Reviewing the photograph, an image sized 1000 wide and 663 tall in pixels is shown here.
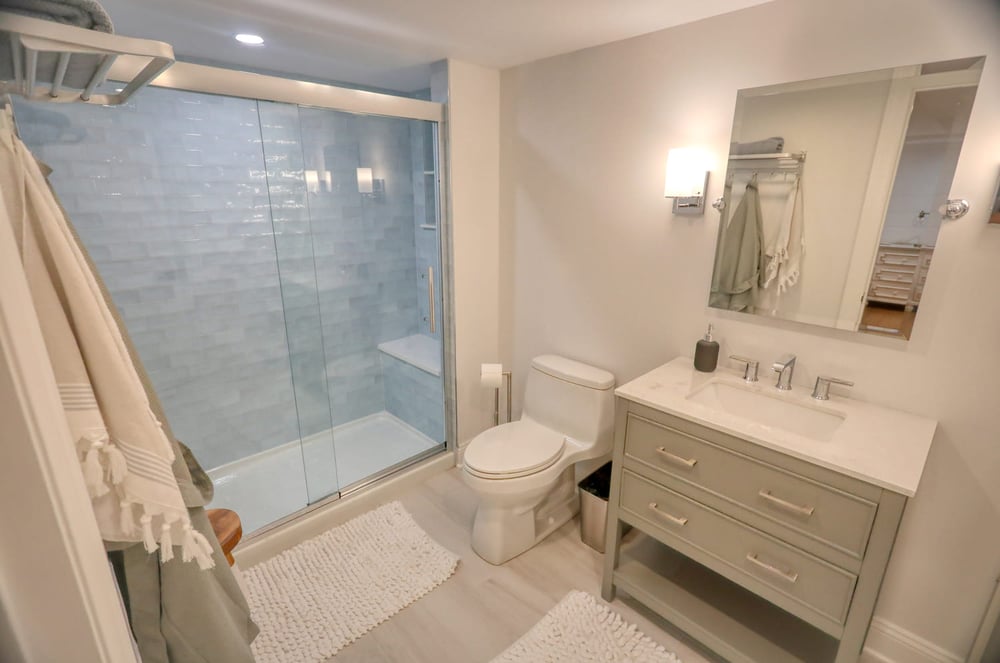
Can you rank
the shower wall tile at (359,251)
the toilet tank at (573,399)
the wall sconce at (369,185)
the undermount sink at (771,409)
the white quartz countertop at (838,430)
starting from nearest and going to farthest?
the white quartz countertop at (838,430) → the undermount sink at (771,409) → the toilet tank at (573,399) → the shower wall tile at (359,251) → the wall sconce at (369,185)

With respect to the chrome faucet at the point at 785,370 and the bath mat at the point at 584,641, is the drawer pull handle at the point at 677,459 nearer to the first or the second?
the chrome faucet at the point at 785,370

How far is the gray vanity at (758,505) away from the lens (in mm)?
1298

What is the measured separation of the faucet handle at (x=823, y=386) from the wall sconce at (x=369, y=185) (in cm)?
265

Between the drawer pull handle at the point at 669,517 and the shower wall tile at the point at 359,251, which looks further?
the shower wall tile at the point at 359,251

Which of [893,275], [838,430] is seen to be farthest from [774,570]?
[893,275]

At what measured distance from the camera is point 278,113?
232cm

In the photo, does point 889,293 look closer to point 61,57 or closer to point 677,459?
point 677,459

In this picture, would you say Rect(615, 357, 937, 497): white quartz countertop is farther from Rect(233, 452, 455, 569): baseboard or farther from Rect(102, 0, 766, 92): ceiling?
Rect(233, 452, 455, 569): baseboard

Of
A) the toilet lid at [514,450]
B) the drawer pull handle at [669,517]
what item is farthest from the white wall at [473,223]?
the drawer pull handle at [669,517]

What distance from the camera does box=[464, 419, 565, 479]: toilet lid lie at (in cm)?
205

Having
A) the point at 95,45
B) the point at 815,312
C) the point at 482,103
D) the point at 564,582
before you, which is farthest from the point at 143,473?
the point at 482,103

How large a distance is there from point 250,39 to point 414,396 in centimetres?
213

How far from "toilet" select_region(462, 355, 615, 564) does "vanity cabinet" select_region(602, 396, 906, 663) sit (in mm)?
418

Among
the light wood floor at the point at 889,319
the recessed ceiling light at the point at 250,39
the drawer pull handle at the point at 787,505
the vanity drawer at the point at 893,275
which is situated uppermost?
the recessed ceiling light at the point at 250,39
